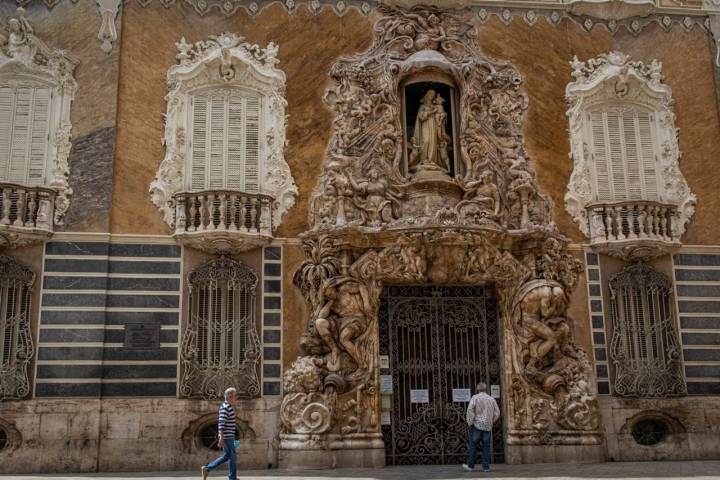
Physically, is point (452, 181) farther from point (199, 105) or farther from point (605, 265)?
point (199, 105)

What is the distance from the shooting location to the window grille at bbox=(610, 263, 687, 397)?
1755 centimetres

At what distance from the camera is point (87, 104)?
56.9ft

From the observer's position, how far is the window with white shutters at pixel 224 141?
1758 cm

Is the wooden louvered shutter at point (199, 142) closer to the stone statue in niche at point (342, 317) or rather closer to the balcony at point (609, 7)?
the stone statue in niche at point (342, 317)

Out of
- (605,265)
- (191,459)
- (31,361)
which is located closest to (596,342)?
(605,265)

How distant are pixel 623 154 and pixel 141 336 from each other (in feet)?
Result: 37.8

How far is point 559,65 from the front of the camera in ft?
63.2

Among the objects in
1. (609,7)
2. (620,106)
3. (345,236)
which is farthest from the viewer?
(609,7)

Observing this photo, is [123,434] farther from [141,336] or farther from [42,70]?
[42,70]

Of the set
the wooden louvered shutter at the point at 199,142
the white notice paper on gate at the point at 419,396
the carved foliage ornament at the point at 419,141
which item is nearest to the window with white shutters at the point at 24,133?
the wooden louvered shutter at the point at 199,142

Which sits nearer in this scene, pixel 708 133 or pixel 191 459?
pixel 191 459

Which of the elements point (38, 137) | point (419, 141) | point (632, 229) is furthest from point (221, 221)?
point (632, 229)

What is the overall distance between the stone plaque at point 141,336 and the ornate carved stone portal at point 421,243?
9.11 feet

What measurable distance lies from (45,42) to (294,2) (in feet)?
18.2
